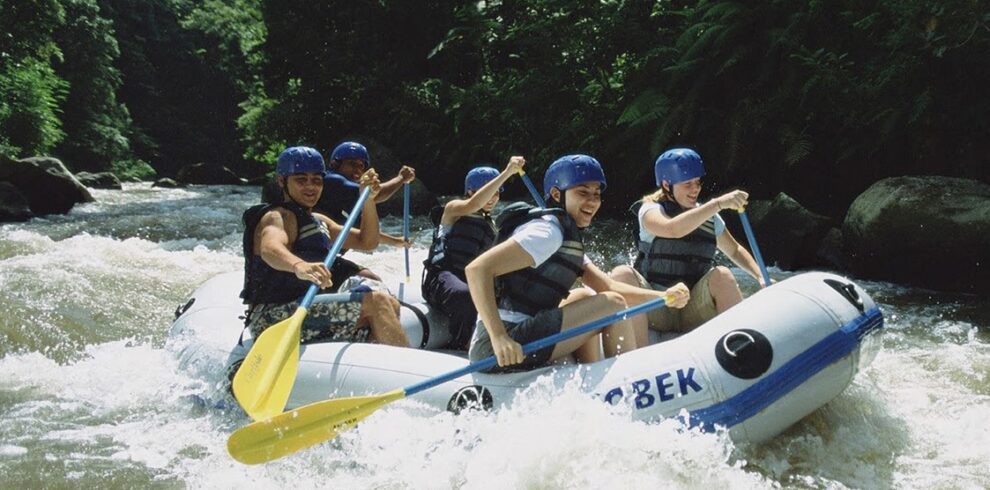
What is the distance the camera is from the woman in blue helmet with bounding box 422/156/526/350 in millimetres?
4949

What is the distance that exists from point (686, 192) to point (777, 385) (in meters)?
1.19

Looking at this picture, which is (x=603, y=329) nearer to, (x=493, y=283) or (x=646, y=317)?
(x=646, y=317)

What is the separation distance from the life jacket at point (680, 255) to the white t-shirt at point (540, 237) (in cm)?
111

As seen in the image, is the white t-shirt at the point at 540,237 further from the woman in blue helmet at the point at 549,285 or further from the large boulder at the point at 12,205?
the large boulder at the point at 12,205

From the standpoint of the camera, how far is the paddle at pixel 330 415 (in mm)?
3607

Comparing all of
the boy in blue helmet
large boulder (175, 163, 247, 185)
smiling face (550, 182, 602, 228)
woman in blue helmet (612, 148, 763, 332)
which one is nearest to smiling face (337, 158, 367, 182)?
the boy in blue helmet

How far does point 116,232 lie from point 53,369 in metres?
6.70

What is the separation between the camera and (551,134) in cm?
1323

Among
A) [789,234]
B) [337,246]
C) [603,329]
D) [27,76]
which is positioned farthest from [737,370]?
[27,76]

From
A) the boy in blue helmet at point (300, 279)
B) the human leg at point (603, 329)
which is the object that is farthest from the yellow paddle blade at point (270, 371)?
the human leg at point (603, 329)

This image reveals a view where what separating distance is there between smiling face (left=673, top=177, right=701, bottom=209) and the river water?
1173 millimetres

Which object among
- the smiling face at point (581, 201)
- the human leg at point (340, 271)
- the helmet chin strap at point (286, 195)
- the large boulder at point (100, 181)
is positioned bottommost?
the large boulder at point (100, 181)

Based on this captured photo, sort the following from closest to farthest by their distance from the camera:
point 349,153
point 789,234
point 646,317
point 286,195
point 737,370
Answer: point 737,370, point 646,317, point 286,195, point 349,153, point 789,234

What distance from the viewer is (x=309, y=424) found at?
3.68m
